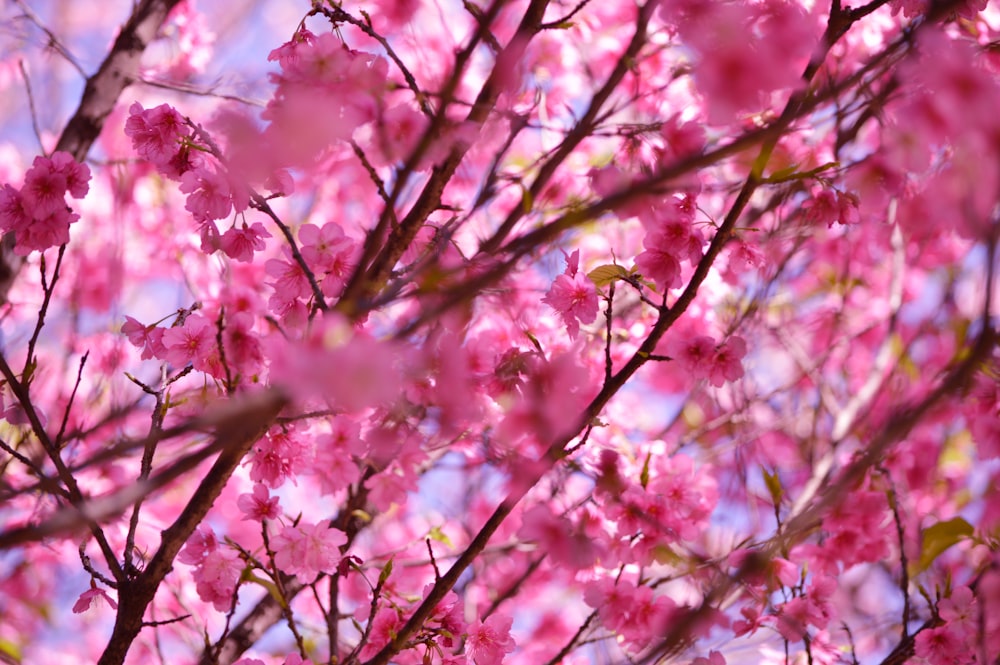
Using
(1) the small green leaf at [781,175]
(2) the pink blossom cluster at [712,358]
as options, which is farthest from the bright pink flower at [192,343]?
(1) the small green leaf at [781,175]

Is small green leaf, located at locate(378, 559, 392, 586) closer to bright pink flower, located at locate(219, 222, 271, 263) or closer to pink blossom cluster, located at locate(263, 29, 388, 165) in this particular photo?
bright pink flower, located at locate(219, 222, 271, 263)

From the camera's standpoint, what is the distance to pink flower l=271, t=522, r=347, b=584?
1748 millimetres

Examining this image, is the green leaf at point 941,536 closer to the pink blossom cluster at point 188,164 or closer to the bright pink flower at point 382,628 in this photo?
the bright pink flower at point 382,628

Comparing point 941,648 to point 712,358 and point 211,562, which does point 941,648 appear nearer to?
point 712,358

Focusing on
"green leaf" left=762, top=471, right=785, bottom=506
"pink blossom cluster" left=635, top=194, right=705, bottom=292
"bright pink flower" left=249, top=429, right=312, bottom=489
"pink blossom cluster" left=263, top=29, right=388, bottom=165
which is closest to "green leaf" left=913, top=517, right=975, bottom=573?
"green leaf" left=762, top=471, right=785, bottom=506

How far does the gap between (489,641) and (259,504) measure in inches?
24.2

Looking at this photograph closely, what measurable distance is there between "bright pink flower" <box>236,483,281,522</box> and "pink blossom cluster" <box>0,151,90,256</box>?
27.1 inches

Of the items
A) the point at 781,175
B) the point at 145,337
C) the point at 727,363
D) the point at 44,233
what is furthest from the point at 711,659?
the point at 44,233

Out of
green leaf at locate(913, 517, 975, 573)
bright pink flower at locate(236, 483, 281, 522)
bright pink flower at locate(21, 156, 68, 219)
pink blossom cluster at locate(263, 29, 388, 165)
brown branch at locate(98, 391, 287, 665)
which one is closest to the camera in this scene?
pink blossom cluster at locate(263, 29, 388, 165)

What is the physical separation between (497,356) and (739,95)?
886 mm

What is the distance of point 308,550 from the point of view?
→ 175cm

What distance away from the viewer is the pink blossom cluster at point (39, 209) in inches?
65.7

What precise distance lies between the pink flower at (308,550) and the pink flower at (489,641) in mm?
355

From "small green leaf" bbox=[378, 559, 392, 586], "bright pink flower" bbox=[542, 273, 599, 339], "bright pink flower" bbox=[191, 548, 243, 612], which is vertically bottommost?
"small green leaf" bbox=[378, 559, 392, 586]
